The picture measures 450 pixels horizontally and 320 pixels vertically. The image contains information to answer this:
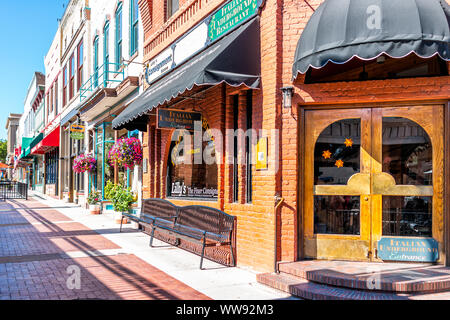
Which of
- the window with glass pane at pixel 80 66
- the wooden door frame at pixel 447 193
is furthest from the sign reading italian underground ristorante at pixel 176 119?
the window with glass pane at pixel 80 66

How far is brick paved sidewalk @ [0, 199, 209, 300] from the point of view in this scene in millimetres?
5521

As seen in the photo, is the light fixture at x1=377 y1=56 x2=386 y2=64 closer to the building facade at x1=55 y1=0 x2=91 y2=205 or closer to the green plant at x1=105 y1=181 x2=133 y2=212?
the green plant at x1=105 y1=181 x2=133 y2=212

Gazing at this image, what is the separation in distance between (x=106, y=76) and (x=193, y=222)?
913 cm

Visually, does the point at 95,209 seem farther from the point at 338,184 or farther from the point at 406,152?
the point at 406,152

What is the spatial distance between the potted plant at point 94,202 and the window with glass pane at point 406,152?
481 inches

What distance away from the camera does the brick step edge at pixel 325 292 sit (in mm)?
5062

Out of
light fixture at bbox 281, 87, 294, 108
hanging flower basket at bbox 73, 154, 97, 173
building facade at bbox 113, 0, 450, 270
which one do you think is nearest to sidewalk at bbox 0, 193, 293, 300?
building facade at bbox 113, 0, 450, 270

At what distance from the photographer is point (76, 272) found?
652 centimetres

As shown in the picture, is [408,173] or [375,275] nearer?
[375,275]

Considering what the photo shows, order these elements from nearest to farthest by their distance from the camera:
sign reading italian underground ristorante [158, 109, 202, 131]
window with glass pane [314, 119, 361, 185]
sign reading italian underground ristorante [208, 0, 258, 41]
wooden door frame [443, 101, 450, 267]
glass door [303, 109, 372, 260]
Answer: wooden door frame [443, 101, 450, 267] < glass door [303, 109, 372, 260] < window with glass pane [314, 119, 361, 185] < sign reading italian underground ristorante [208, 0, 258, 41] < sign reading italian underground ristorante [158, 109, 202, 131]

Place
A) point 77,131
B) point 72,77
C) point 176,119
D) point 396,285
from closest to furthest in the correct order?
1. point 396,285
2. point 176,119
3. point 77,131
4. point 72,77

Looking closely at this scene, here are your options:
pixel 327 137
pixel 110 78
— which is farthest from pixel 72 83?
pixel 327 137

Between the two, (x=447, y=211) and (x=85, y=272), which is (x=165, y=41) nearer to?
(x=85, y=272)
